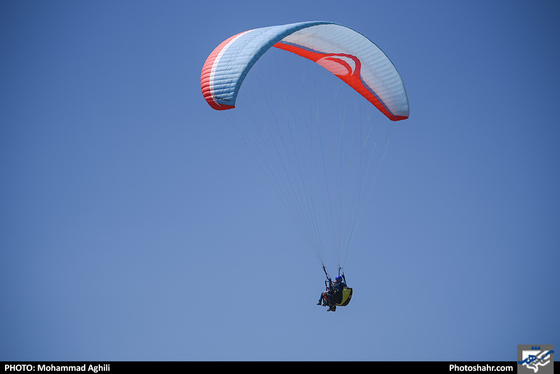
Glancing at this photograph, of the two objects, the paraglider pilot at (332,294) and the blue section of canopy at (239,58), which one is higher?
the blue section of canopy at (239,58)

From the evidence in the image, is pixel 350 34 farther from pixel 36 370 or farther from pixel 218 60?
pixel 36 370

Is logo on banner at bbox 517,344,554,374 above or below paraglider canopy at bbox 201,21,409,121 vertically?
below

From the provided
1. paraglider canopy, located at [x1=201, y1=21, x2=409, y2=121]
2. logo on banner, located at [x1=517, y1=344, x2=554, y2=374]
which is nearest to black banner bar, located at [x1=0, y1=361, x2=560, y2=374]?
logo on banner, located at [x1=517, y1=344, x2=554, y2=374]

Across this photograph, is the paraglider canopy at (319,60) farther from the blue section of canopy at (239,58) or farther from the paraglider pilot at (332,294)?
the paraglider pilot at (332,294)

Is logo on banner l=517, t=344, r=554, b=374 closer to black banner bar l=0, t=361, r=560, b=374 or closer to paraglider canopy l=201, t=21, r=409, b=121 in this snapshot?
black banner bar l=0, t=361, r=560, b=374

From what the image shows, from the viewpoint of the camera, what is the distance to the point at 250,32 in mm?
20281

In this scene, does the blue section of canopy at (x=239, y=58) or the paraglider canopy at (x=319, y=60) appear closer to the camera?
the blue section of canopy at (x=239, y=58)

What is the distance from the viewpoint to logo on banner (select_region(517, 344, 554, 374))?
65.3 feet

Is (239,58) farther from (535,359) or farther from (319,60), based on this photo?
(535,359)

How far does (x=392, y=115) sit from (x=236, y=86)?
548cm

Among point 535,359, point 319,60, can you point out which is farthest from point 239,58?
point 535,359

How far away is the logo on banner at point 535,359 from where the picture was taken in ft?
65.3

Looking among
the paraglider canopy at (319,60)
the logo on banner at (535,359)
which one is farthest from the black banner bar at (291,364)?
the paraglider canopy at (319,60)

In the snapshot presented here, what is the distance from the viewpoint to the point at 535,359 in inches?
798
